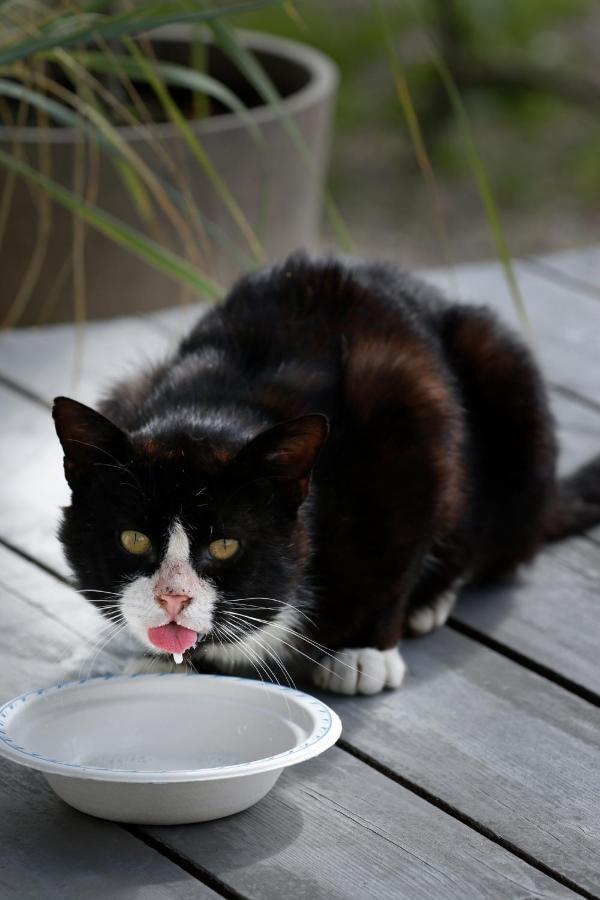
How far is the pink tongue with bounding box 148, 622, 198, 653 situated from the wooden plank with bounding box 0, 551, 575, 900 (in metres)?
0.17

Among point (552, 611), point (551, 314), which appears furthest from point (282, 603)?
point (551, 314)

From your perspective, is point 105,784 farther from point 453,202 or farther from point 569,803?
point 453,202

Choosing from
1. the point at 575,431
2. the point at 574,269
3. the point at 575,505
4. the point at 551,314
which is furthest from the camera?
the point at 574,269

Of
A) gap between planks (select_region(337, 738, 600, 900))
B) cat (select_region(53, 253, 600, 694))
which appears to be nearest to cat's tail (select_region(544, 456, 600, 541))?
cat (select_region(53, 253, 600, 694))

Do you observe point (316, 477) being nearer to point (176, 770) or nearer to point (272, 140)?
point (176, 770)

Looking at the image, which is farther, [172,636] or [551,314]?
[551,314]

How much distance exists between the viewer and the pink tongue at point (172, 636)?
1442 millimetres

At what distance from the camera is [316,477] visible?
63.9 inches

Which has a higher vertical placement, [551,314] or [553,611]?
[551,314]

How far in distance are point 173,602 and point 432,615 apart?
499mm

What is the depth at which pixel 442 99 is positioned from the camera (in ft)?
16.5

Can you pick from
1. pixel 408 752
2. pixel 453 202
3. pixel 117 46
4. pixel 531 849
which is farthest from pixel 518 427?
pixel 453 202

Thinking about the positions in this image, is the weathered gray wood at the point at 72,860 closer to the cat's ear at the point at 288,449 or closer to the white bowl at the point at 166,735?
the white bowl at the point at 166,735

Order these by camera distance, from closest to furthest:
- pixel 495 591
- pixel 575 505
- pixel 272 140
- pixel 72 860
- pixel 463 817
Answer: pixel 72 860, pixel 463 817, pixel 495 591, pixel 575 505, pixel 272 140
